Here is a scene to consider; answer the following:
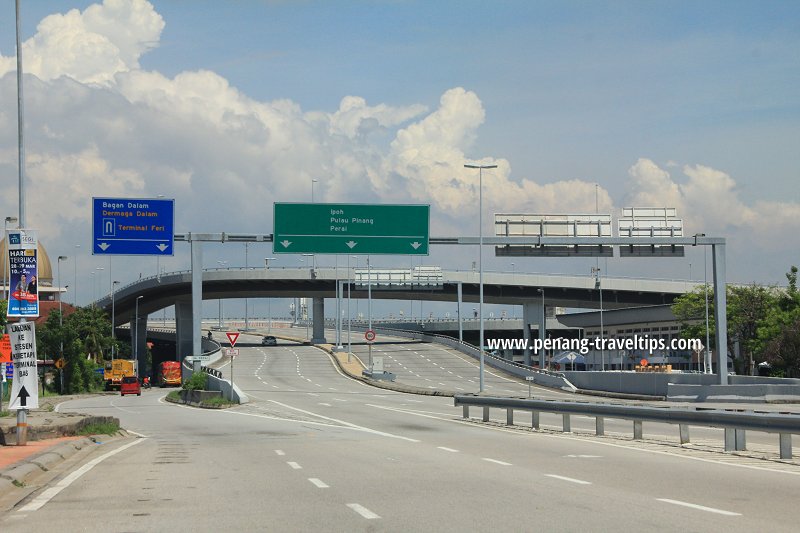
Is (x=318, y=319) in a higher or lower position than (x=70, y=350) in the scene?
higher

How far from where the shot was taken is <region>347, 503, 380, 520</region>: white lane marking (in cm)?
1078

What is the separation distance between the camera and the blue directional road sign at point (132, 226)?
4747 centimetres

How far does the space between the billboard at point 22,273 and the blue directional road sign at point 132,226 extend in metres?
26.6

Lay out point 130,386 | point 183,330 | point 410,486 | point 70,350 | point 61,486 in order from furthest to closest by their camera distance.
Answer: point 183,330, point 70,350, point 130,386, point 61,486, point 410,486

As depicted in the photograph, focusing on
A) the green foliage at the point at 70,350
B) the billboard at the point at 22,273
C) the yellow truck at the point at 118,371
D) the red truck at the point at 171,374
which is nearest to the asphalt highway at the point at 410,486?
the billboard at the point at 22,273

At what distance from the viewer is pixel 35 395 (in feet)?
68.4

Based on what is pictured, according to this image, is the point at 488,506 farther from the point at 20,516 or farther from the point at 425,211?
the point at 425,211

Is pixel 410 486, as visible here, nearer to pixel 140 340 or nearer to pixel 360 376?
pixel 360 376

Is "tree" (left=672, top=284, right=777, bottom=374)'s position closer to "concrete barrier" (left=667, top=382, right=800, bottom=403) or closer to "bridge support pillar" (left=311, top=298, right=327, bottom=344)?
"concrete barrier" (left=667, top=382, right=800, bottom=403)

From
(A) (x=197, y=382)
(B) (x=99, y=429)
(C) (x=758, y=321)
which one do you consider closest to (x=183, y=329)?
(C) (x=758, y=321)

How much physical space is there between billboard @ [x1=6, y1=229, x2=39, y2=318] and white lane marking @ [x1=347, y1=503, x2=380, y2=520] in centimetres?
1159

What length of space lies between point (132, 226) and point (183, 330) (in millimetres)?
89929

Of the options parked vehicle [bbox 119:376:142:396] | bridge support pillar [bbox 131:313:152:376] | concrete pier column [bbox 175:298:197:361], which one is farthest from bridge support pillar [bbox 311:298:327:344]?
parked vehicle [bbox 119:376:142:396]

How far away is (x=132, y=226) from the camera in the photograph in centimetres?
4784
